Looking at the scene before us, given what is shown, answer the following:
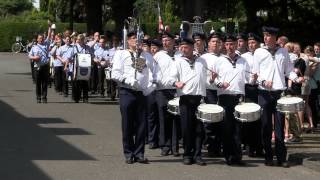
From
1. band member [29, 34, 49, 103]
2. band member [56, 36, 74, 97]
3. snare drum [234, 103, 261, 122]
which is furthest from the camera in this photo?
band member [56, 36, 74, 97]

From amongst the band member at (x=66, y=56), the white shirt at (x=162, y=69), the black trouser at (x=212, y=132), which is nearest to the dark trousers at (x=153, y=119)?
the white shirt at (x=162, y=69)

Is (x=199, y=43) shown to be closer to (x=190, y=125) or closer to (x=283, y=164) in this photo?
A: (x=190, y=125)

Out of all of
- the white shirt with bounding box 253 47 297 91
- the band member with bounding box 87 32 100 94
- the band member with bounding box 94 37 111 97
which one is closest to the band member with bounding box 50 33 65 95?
the band member with bounding box 87 32 100 94

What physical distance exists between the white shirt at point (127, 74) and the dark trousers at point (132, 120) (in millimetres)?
151

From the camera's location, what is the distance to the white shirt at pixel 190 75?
12.0m

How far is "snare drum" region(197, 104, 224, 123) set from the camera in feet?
38.4

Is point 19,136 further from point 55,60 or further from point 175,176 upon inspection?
point 55,60

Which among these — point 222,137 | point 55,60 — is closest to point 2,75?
point 55,60

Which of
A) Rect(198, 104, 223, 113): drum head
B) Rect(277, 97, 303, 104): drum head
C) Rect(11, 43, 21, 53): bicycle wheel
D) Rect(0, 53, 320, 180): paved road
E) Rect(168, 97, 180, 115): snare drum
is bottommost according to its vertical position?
Rect(11, 43, 21, 53): bicycle wheel

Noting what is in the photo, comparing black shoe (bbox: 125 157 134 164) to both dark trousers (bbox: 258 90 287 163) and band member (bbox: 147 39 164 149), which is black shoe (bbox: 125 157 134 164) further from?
dark trousers (bbox: 258 90 287 163)

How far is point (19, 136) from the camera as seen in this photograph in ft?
49.4

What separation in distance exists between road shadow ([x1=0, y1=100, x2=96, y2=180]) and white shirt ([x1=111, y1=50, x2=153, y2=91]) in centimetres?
147

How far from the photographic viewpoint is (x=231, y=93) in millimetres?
12266

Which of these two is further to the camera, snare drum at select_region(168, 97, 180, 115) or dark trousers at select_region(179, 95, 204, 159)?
snare drum at select_region(168, 97, 180, 115)
